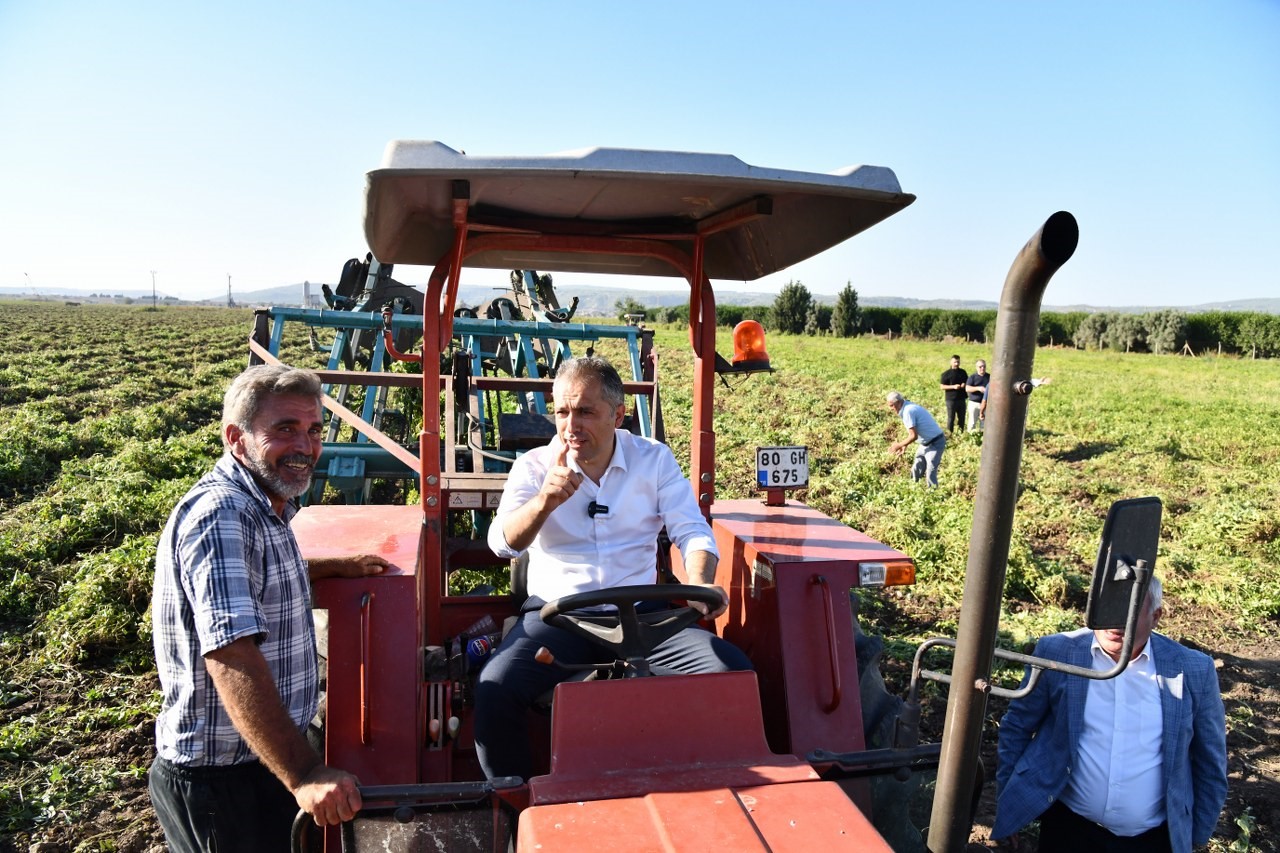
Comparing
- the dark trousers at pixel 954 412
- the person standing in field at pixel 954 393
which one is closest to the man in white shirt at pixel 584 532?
the dark trousers at pixel 954 412

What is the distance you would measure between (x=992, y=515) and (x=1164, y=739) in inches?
70.7

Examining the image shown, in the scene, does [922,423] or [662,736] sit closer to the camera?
[662,736]

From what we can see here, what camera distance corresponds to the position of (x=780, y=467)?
3389 millimetres

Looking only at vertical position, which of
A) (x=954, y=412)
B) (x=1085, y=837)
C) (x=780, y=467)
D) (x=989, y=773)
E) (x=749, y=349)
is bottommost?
(x=989, y=773)

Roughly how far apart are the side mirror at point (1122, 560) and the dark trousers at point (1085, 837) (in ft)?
5.62

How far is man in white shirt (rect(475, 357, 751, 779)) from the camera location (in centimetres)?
253

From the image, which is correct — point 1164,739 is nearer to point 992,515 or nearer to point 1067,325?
point 992,515

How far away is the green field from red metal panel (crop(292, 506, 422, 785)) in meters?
1.43

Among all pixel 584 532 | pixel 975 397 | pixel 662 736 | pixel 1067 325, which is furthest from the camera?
pixel 1067 325

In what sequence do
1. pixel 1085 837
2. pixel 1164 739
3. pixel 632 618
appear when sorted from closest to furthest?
pixel 632 618, pixel 1164 739, pixel 1085 837

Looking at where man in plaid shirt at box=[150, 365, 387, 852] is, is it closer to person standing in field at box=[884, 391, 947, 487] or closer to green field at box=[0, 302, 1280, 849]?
green field at box=[0, 302, 1280, 849]

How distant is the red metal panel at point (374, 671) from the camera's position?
2412 mm

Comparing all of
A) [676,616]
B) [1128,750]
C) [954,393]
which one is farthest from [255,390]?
[954,393]

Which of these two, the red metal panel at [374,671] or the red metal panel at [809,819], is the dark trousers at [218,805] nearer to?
the red metal panel at [374,671]
